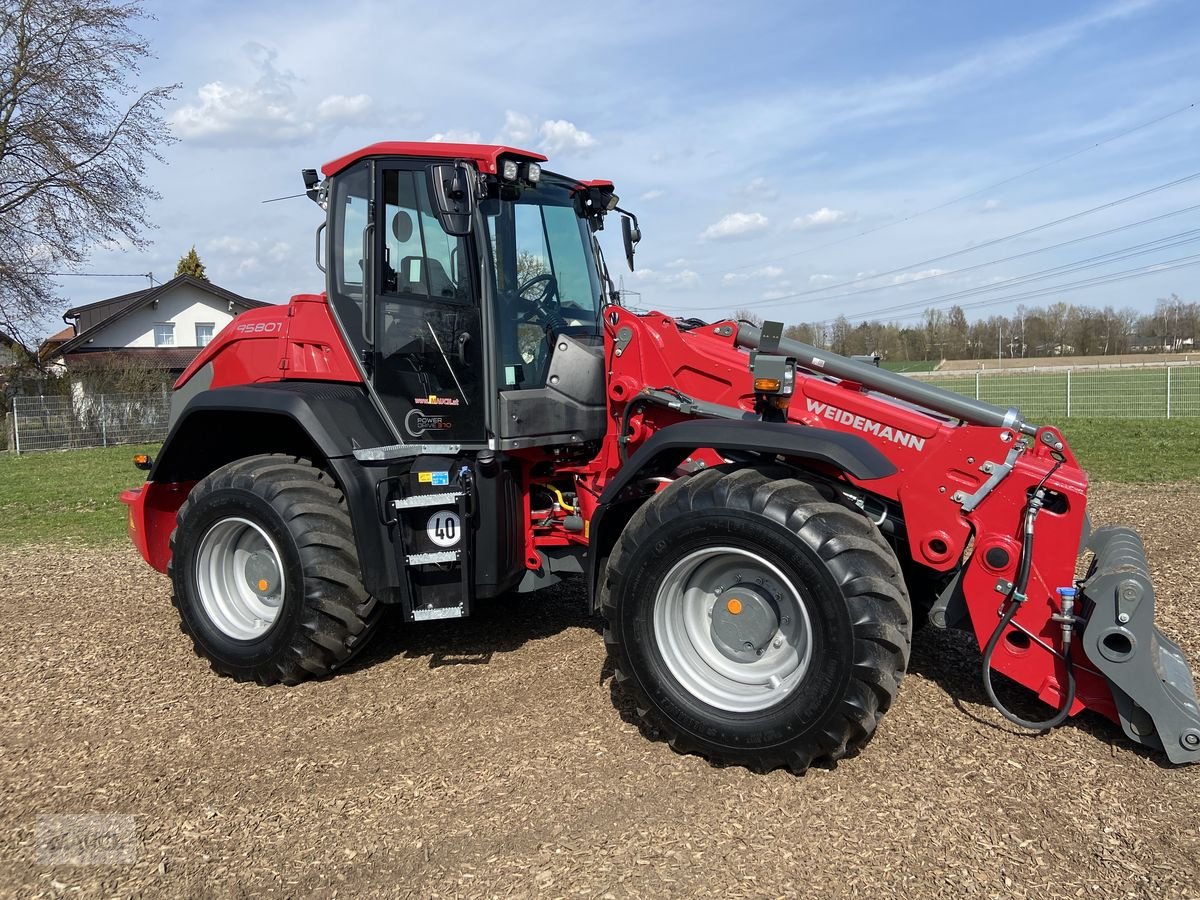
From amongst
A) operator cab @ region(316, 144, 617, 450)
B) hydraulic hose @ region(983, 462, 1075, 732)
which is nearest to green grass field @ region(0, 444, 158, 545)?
operator cab @ region(316, 144, 617, 450)

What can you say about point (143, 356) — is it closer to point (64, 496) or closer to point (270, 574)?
point (64, 496)

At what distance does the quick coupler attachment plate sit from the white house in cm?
3391

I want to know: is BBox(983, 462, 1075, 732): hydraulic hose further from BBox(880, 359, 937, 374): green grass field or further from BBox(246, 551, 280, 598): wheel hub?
BBox(880, 359, 937, 374): green grass field

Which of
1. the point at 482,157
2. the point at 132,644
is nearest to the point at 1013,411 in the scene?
the point at 482,157

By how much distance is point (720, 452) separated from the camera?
425cm

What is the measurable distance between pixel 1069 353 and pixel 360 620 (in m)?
54.9

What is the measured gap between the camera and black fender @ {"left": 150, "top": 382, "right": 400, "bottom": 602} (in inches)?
185

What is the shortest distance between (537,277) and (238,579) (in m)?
2.54

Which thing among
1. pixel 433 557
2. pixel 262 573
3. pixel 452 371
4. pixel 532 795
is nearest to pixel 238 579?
pixel 262 573

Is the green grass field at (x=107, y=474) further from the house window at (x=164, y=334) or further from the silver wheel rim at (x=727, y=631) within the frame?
the house window at (x=164, y=334)

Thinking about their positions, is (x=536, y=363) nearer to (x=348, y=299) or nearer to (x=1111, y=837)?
(x=348, y=299)

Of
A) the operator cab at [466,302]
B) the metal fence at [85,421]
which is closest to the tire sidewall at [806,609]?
the operator cab at [466,302]

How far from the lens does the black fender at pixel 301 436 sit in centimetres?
470

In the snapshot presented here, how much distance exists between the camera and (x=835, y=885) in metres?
3.00
